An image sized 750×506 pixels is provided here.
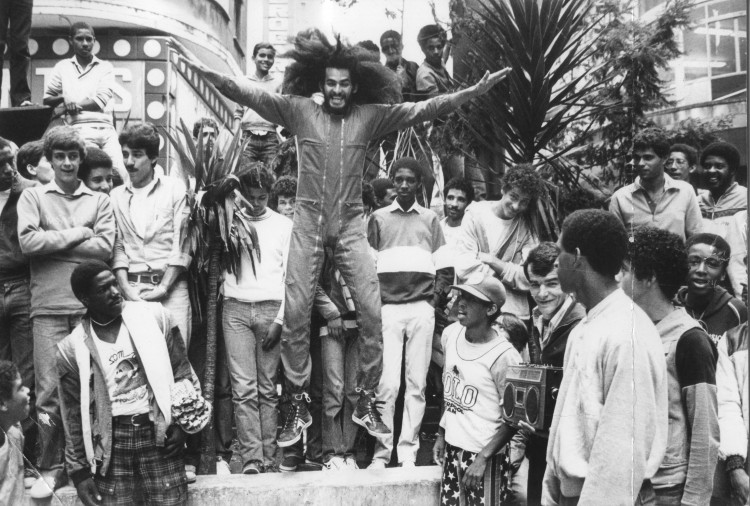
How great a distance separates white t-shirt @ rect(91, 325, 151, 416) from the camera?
14.4 ft

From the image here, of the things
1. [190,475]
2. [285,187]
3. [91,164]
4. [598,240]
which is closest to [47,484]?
[190,475]

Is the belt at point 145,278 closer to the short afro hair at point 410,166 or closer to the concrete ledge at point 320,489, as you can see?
the concrete ledge at point 320,489

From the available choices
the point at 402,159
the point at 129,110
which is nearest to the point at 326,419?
the point at 402,159

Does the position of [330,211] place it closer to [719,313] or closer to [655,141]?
[655,141]

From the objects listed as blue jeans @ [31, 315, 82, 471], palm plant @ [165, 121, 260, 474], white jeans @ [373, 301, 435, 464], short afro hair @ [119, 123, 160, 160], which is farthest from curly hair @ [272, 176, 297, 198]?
blue jeans @ [31, 315, 82, 471]

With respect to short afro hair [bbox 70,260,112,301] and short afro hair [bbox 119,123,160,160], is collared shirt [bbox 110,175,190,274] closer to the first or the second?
short afro hair [bbox 119,123,160,160]

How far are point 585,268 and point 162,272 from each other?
108 inches

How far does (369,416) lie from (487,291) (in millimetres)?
1004

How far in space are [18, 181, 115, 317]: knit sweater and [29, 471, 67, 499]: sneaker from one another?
868mm

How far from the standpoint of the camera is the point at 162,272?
5137mm

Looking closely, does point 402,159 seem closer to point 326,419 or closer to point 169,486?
point 326,419

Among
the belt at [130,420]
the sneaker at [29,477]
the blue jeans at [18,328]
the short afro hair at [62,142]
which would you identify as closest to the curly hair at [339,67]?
the short afro hair at [62,142]

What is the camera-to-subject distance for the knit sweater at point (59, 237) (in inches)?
189

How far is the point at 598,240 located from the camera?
333 centimetres
